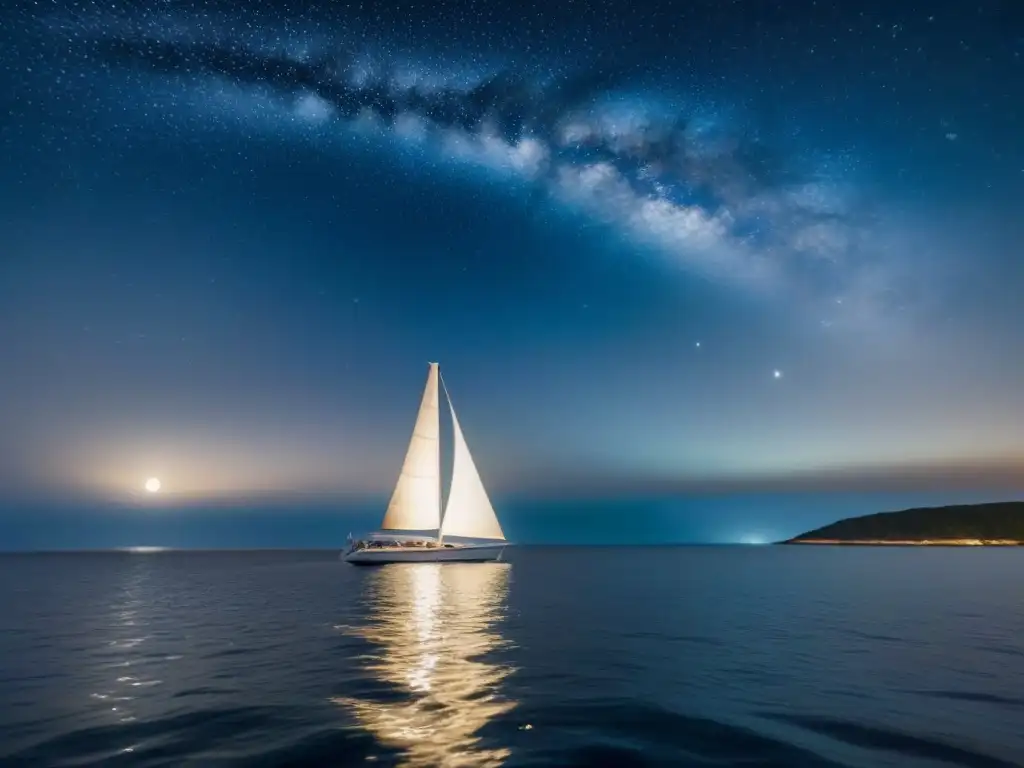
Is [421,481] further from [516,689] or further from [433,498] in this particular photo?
[516,689]

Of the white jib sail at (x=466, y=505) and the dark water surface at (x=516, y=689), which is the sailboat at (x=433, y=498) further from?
the dark water surface at (x=516, y=689)

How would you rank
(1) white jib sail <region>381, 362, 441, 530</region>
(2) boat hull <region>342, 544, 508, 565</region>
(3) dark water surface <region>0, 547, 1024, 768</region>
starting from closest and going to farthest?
(3) dark water surface <region>0, 547, 1024, 768</region>
(2) boat hull <region>342, 544, 508, 565</region>
(1) white jib sail <region>381, 362, 441, 530</region>

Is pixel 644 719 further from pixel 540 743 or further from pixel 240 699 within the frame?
pixel 240 699

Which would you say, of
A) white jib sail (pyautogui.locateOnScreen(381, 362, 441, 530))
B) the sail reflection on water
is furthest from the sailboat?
the sail reflection on water

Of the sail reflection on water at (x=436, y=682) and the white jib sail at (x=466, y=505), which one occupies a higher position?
the white jib sail at (x=466, y=505)

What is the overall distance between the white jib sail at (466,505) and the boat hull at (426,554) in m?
2.39

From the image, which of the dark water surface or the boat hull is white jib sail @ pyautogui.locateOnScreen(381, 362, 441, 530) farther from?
the dark water surface

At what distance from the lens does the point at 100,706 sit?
15.2m

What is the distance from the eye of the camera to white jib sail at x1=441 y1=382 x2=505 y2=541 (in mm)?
79250

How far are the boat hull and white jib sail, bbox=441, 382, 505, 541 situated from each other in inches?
94.0

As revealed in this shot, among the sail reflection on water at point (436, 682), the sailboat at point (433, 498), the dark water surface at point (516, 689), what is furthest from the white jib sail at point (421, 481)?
the dark water surface at point (516, 689)

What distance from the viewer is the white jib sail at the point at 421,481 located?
8044 cm

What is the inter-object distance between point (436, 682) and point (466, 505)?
6287 centimetres

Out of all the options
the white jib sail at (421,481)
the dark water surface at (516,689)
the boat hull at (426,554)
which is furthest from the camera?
the white jib sail at (421,481)
